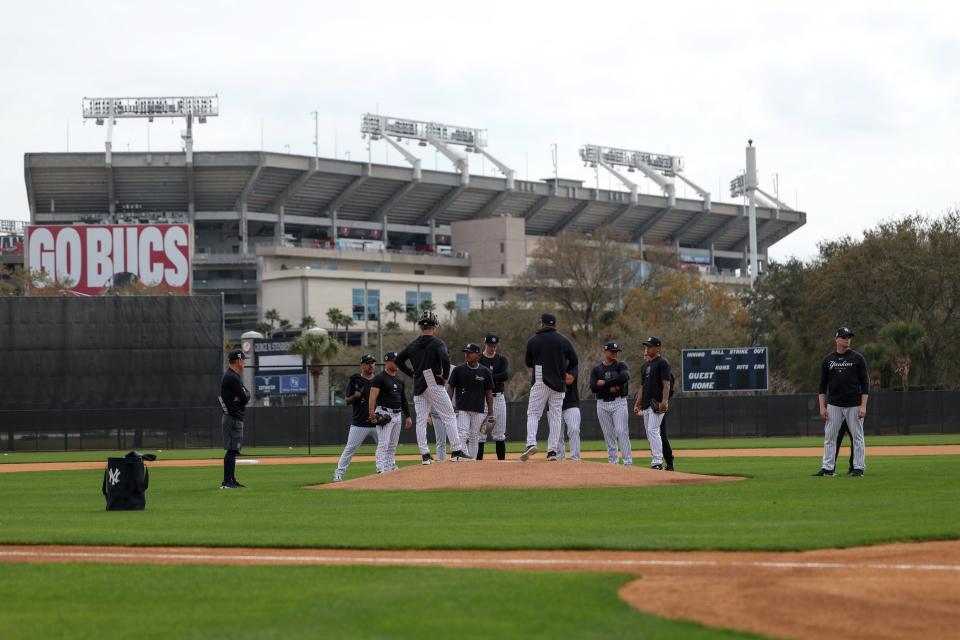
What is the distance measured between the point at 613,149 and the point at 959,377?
78.0m

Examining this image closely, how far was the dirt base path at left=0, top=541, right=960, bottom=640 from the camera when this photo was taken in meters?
6.82

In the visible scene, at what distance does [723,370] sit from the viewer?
42.9 meters

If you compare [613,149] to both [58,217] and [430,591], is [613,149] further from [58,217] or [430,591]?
[430,591]

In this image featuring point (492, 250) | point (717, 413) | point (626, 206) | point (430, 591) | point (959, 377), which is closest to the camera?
point (430, 591)

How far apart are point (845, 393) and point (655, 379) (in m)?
2.89

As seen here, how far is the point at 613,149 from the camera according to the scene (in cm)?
13825

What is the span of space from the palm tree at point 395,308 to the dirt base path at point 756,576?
98.6 meters

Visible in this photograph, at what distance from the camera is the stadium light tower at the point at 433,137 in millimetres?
121125

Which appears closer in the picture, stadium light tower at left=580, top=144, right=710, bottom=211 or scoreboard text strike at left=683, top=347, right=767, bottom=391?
scoreboard text strike at left=683, top=347, right=767, bottom=391

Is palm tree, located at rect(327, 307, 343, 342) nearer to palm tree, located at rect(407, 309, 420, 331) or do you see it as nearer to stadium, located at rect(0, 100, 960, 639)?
palm tree, located at rect(407, 309, 420, 331)

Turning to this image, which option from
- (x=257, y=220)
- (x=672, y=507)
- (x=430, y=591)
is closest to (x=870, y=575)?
(x=430, y=591)

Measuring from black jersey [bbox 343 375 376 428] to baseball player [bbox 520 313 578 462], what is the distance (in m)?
2.64

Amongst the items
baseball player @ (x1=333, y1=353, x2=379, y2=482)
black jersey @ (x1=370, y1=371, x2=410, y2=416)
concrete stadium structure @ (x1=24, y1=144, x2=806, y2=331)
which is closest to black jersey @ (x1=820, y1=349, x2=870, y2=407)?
black jersey @ (x1=370, y1=371, x2=410, y2=416)

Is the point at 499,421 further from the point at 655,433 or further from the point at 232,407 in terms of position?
the point at 232,407
